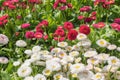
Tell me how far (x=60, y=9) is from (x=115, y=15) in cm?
64

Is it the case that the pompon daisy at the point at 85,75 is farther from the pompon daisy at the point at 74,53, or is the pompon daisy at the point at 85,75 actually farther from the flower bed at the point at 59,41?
the pompon daisy at the point at 74,53

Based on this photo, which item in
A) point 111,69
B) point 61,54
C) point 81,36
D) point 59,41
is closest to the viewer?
point 111,69

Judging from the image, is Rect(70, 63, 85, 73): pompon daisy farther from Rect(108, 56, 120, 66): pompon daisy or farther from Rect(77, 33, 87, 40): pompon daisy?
Rect(77, 33, 87, 40): pompon daisy

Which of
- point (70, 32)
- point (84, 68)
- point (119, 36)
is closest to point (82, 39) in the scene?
point (70, 32)

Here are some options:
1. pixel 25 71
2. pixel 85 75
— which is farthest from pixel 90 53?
pixel 25 71

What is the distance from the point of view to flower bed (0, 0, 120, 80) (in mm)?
3037

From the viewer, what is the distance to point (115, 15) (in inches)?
187

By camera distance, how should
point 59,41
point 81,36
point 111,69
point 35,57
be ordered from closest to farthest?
1. point 111,69
2. point 35,57
3. point 81,36
4. point 59,41

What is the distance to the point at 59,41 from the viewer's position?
378 cm

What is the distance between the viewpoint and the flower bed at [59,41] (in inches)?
120

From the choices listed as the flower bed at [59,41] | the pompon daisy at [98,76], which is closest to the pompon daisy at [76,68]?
the flower bed at [59,41]

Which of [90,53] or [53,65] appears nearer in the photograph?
[53,65]

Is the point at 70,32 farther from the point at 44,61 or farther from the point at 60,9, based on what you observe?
the point at 60,9

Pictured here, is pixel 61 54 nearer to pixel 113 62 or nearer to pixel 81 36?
pixel 81 36
